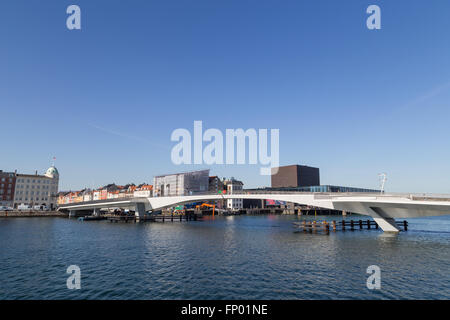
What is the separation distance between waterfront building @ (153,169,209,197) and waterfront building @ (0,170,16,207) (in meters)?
80.2

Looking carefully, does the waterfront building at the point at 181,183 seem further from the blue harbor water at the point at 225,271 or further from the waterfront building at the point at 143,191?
the blue harbor water at the point at 225,271

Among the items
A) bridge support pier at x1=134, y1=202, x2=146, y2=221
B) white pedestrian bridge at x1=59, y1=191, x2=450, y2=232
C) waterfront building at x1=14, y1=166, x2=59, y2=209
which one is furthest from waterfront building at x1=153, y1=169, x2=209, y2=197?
white pedestrian bridge at x1=59, y1=191, x2=450, y2=232

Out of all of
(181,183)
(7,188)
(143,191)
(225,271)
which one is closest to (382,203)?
(225,271)

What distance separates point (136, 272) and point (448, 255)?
126ft

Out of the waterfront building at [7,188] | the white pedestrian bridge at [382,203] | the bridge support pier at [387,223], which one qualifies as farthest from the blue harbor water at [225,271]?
the waterfront building at [7,188]

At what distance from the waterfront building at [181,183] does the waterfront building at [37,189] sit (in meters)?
62.7

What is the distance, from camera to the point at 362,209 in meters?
51.7

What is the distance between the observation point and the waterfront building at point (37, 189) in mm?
140875

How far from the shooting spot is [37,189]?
483 feet

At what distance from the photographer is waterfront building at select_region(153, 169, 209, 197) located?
182500 mm
